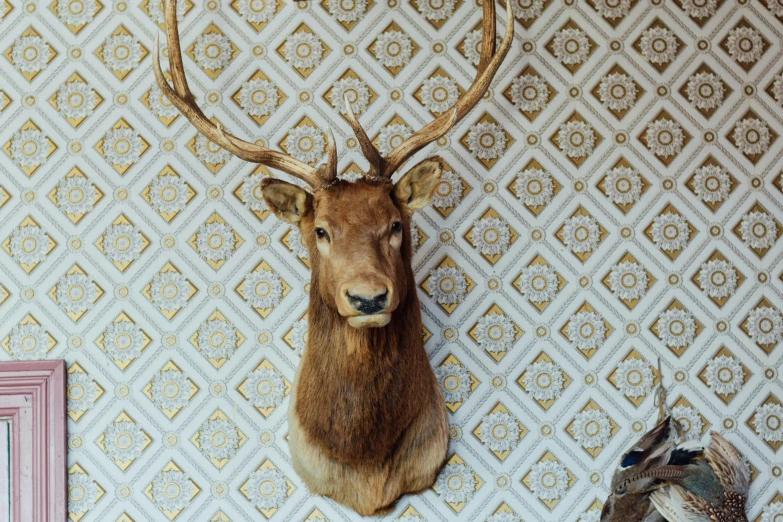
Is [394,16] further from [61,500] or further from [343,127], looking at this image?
[61,500]

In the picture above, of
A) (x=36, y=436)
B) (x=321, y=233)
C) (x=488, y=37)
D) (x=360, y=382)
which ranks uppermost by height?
(x=488, y=37)

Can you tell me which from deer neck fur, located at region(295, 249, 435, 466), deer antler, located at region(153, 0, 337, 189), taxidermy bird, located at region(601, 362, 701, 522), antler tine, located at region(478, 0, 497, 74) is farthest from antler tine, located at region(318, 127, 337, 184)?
taxidermy bird, located at region(601, 362, 701, 522)

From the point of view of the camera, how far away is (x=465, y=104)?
2.87 meters

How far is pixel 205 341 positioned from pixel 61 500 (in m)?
0.71

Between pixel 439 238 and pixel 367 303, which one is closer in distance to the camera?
pixel 367 303

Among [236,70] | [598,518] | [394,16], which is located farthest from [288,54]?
[598,518]

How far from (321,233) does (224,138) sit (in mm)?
451

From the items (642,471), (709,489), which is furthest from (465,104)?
(709,489)

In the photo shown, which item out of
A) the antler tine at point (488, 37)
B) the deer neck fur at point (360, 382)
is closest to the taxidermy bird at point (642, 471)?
the deer neck fur at point (360, 382)

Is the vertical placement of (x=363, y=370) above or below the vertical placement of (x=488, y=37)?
below

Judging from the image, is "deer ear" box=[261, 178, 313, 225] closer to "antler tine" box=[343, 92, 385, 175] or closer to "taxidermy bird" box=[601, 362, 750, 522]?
"antler tine" box=[343, 92, 385, 175]

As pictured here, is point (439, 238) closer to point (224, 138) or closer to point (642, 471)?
point (224, 138)

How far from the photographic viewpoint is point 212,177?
3.12m

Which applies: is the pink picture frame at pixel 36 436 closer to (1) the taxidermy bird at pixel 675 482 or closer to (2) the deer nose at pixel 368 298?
(2) the deer nose at pixel 368 298
